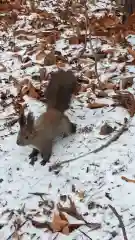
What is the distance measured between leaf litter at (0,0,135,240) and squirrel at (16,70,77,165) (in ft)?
0.25

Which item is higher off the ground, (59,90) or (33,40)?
(59,90)

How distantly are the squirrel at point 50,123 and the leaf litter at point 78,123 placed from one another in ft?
0.25

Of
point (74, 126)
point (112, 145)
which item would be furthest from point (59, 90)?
point (112, 145)

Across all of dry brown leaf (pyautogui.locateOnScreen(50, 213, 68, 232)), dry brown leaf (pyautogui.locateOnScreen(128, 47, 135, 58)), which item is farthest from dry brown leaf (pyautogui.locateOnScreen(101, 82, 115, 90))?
dry brown leaf (pyautogui.locateOnScreen(50, 213, 68, 232))

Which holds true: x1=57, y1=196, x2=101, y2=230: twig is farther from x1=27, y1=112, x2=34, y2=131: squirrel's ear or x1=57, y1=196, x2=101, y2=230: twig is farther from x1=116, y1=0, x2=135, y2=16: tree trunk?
x1=116, y1=0, x2=135, y2=16: tree trunk

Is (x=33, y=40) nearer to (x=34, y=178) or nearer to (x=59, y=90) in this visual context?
(x=59, y=90)

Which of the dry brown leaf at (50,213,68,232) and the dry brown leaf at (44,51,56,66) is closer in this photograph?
the dry brown leaf at (50,213,68,232)

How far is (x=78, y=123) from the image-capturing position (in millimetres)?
3326

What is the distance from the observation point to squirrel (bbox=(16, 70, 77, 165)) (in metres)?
3.07

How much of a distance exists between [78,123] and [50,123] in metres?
0.27

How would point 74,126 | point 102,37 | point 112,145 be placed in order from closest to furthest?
point 112,145 → point 74,126 → point 102,37

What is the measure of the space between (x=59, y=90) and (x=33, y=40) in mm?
1965

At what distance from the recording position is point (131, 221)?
7.88 feet

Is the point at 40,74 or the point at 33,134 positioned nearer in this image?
the point at 33,134
